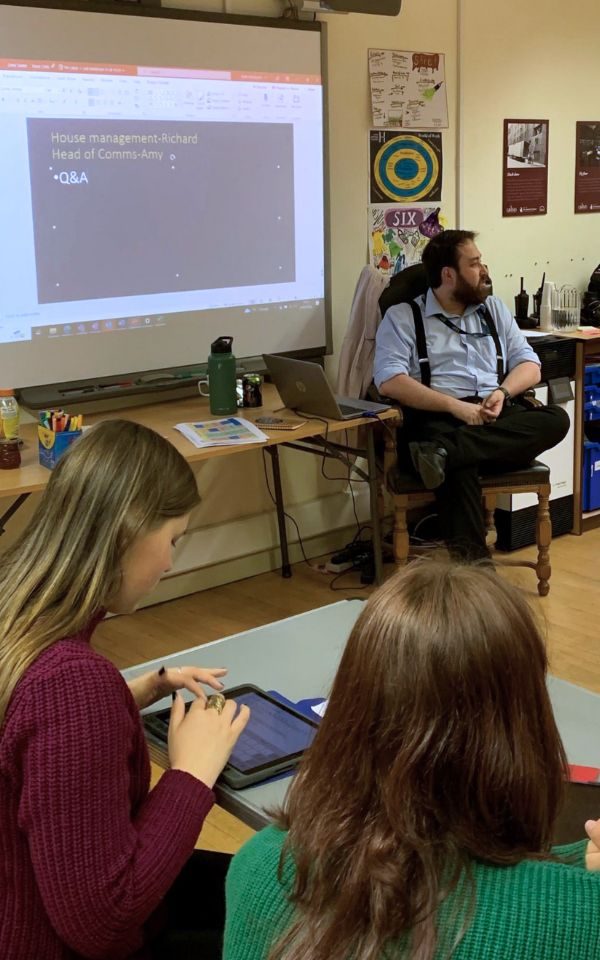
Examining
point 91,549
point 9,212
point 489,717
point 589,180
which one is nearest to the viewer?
point 489,717

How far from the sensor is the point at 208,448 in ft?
10.5

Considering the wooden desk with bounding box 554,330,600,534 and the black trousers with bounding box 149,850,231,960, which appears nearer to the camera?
the black trousers with bounding box 149,850,231,960

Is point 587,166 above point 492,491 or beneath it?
above

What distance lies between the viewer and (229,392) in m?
3.58

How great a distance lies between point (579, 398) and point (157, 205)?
1997mm

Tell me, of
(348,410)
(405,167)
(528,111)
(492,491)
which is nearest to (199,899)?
(348,410)

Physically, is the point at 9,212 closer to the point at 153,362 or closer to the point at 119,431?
the point at 153,362

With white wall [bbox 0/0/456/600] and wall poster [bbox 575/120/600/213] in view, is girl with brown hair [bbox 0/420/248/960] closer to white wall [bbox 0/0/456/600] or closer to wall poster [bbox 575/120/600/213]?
white wall [bbox 0/0/456/600]

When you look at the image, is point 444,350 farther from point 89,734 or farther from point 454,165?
point 89,734

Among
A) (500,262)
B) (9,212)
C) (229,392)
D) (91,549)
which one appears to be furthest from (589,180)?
(91,549)

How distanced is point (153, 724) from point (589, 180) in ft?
14.5

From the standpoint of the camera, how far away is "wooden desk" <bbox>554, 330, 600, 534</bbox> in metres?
4.53

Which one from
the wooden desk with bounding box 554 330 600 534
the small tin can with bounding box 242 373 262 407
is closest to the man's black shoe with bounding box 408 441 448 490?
the small tin can with bounding box 242 373 262 407

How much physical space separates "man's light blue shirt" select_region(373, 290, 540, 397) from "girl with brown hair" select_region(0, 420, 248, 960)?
105 inches
